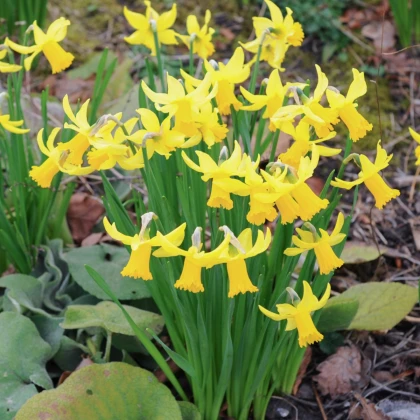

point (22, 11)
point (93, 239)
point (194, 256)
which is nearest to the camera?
point (194, 256)

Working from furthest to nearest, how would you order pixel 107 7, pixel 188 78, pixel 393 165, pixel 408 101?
1. pixel 107 7
2. pixel 408 101
3. pixel 393 165
4. pixel 188 78

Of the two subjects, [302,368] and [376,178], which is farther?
[302,368]

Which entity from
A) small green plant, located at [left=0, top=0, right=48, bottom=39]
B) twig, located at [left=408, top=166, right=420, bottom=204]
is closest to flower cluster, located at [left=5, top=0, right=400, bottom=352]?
twig, located at [left=408, top=166, right=420, bottom=204]

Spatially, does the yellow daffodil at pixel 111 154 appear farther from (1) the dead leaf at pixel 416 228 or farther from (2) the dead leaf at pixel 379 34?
(2) the dead leaf at pixel 379 34

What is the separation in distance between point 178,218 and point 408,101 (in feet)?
5.89

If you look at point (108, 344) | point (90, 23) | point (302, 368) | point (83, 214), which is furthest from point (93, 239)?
point (90, 23)

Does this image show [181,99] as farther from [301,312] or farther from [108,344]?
[108,344]

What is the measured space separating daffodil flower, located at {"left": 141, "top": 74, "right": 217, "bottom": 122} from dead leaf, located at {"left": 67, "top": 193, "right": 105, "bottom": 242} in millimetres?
1166

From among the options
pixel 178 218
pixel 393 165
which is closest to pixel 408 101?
pixel 393 165

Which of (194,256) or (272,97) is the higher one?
(272,97)

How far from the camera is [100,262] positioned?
208 centimetres

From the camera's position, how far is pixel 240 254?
126 cm

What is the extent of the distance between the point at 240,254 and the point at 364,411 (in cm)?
81

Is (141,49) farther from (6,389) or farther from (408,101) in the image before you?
(6,389)
